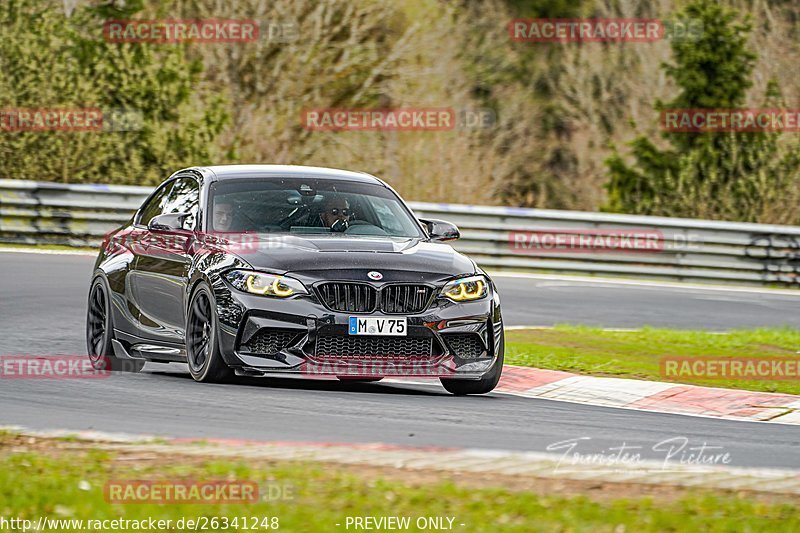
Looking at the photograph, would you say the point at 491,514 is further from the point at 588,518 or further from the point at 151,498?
the point at 151,498

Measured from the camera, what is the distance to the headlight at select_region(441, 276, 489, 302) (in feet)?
35.1

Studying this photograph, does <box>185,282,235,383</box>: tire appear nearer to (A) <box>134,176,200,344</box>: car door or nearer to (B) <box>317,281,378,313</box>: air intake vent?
(A) <box>134,176,200,344</box>: car door

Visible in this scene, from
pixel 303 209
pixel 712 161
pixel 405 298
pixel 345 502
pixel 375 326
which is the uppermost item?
pixel 303 209

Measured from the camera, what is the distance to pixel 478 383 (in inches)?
448

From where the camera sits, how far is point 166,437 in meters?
8.50

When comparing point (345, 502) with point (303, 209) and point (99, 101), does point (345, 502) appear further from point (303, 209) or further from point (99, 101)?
point (99, 101)

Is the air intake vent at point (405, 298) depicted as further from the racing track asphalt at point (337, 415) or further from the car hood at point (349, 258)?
the racing track asphalt at point (337, 415)

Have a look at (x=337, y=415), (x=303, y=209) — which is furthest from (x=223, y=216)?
(x=337, y=415)

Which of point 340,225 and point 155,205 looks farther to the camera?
point 155,205

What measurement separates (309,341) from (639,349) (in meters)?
5.65

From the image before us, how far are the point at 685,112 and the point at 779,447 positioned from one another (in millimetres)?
20373

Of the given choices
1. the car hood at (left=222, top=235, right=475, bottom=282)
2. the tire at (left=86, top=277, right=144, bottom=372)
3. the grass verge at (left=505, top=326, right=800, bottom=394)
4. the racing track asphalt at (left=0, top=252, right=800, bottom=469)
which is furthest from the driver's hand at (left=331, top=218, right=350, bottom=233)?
the grass verge at (left=505, top=326, right=800, bottom=394)

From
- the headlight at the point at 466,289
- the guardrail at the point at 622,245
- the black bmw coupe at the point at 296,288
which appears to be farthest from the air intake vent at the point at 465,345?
the guardrail at the point at 622,245

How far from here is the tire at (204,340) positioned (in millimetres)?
10539
